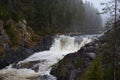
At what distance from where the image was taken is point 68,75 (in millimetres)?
30359

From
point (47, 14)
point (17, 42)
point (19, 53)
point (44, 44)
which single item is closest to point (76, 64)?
point (19, 53)

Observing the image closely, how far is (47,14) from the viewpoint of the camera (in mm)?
73375

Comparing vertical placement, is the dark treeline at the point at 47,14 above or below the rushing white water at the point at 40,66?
above

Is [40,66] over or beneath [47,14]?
beneath

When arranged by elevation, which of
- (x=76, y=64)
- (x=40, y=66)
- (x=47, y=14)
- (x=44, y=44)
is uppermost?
(x=47, y=14)

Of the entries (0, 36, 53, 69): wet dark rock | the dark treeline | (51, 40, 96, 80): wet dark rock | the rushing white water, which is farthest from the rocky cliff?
(51, 40, 96, 80): wet dark rock

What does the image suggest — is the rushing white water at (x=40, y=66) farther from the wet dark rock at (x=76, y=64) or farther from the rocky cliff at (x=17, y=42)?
the wet dark rock at (x=76, y=64)

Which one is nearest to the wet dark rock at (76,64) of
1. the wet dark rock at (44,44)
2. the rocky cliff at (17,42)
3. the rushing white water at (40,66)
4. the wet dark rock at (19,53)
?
the rushing white water at (40,66)

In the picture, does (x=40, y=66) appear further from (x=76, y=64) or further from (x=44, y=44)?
(x=44, y=44)

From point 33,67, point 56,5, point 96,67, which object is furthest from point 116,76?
point 56,5

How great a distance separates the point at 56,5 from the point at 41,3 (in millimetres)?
8858

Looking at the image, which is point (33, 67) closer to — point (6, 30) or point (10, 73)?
point (10, 73)

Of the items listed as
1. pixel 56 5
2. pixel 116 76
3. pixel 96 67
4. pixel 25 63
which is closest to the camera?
pixel 96 67

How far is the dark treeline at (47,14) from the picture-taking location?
57.9 m
